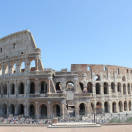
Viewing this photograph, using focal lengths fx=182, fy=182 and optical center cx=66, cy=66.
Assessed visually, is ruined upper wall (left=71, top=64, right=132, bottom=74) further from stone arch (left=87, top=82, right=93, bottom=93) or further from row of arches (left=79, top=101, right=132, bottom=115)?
row of arches (left=79, top=101, right=132, bottom=115)

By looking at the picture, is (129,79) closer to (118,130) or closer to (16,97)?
(118,130)

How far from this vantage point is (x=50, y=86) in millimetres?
32031

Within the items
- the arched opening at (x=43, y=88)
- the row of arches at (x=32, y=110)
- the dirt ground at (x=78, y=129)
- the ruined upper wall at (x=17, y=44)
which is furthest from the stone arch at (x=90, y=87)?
the dirt ground at (x=78, y=129)

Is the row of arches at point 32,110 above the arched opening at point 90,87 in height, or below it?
below

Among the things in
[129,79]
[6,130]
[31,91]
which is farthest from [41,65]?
[129,79]

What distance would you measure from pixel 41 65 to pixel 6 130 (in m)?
13.5

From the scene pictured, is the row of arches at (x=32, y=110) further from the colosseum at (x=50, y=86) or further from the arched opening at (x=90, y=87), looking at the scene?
the arched opening at (x=90, y=87)

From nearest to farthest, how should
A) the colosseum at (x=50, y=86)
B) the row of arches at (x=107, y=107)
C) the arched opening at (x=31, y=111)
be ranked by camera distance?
the colosseum at (x=50, y=86), the arched opening at (x=31, y=111), the row of arches at (x=107, y=107)

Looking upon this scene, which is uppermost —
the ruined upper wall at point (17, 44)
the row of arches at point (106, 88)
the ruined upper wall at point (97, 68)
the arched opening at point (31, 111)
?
the ruined upper wall at point (17, 44)

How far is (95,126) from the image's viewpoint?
914 inches

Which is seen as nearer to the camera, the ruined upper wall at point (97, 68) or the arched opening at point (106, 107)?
the ruined upper wall at point (97, 68)

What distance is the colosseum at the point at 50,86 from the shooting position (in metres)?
31.6

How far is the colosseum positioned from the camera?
3161 centimetres

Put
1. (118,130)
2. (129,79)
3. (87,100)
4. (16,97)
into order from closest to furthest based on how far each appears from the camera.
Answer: (118,130)
(87,100)
(16,97)
(129,79)
